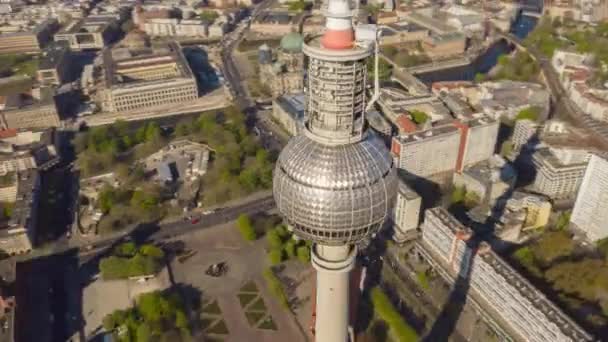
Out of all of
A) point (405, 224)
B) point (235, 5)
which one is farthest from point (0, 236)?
point (235, 5)

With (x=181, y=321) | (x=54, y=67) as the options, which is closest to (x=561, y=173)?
(x=181, y=321)

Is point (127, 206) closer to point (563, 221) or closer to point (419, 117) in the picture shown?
point (419, 117)

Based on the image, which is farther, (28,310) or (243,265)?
(243,265)

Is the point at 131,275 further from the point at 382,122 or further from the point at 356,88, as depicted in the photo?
the point at 382,122

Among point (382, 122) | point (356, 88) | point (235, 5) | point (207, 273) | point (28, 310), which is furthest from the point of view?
point (235, 5)

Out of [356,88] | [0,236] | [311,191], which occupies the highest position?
Result: [356,88]

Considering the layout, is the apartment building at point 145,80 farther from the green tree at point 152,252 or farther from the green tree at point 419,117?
the green tree at point 152,252
